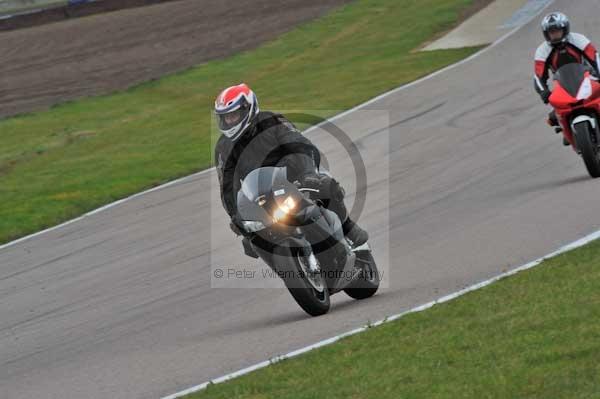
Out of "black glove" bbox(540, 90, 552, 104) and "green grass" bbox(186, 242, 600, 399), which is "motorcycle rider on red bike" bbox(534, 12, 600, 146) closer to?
"black glove" bbox(540, 90, 552, 104)

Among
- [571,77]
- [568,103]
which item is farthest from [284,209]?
[571,77]

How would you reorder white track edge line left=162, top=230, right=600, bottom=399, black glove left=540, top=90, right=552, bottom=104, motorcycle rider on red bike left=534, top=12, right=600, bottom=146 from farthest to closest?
black glove left=540, top=90, right=552, bottom=104, motorcycle rider on red bike left=534, top=12, right=600, bottom=146, white track edge line left=162, top=230, right=600, bottom=399

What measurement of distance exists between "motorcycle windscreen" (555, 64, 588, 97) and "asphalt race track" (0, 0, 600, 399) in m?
1.07

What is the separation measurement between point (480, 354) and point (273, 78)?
76.4ft

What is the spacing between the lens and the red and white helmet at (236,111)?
28.8 ft

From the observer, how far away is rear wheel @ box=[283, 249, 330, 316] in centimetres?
859

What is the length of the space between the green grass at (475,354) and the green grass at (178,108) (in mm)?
9686

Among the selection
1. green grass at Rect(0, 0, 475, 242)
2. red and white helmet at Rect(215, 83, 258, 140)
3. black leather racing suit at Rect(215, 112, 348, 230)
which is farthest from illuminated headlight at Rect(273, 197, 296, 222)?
green grass at Rect(0, 0, 475, 242)

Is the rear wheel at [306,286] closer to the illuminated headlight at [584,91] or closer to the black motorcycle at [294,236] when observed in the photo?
the black motorcycle at [294,236]

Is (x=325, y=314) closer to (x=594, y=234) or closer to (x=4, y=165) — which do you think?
(x=594, y=234)

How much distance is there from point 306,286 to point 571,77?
5582mm

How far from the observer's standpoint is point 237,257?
12.6 m

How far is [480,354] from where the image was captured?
259 inches

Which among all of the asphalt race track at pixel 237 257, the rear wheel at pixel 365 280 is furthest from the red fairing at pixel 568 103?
the rear wheel at pixel 365 280
